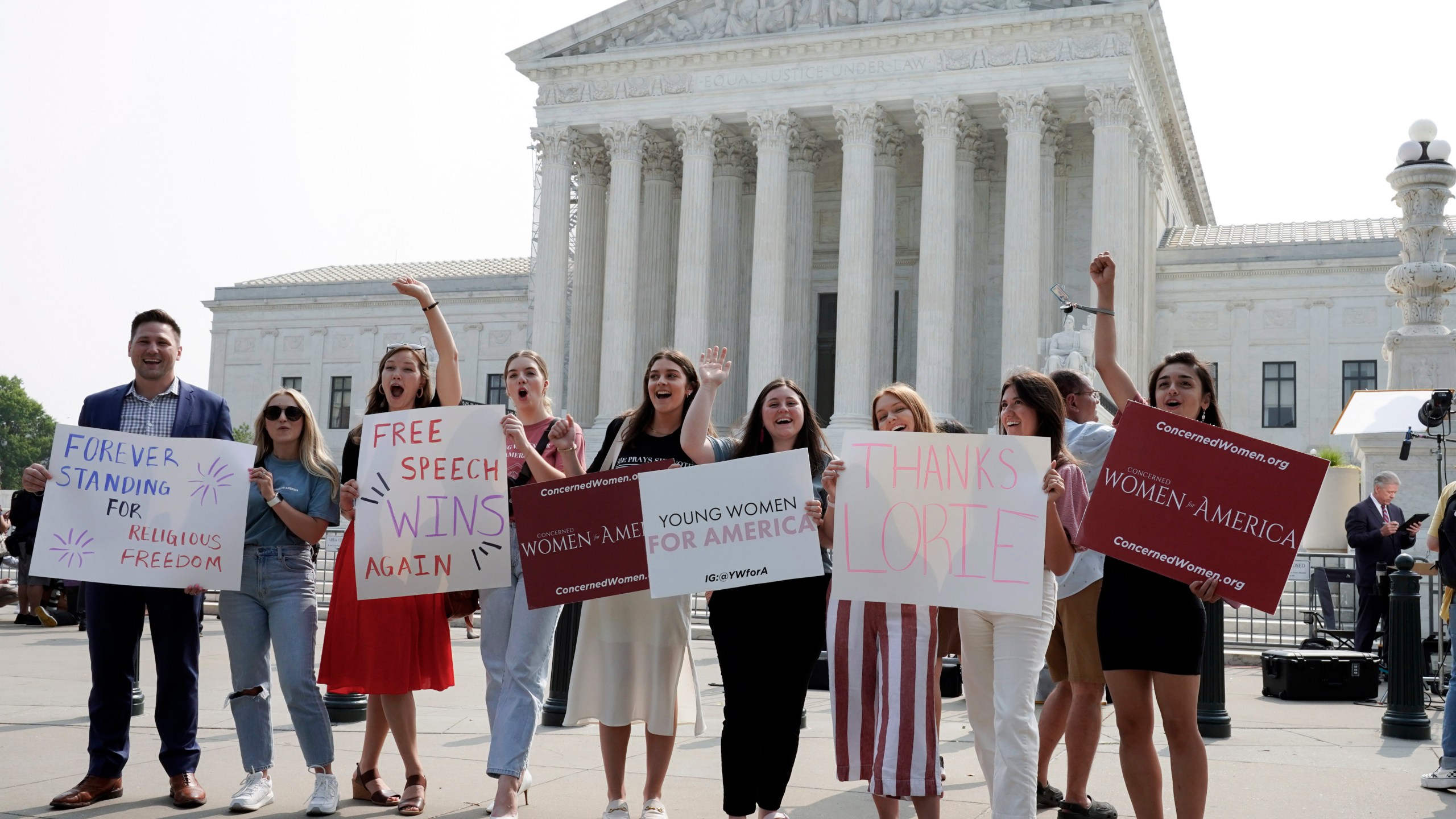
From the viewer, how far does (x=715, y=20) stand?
45094mm

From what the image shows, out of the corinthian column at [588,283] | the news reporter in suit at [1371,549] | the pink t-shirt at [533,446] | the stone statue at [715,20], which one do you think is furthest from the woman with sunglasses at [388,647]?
the stone statue at [715,20]

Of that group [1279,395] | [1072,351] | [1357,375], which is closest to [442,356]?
[1072,351]

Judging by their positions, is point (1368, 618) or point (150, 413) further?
point (1368, 618)

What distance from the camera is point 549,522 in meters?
6.82

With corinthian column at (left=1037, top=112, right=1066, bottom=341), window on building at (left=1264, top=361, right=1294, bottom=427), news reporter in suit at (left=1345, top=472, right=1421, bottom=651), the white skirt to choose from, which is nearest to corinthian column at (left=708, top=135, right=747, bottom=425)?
corinthian column at (left=1037, top=112, right=1066, bottom=341)

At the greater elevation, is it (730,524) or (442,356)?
(442,356)

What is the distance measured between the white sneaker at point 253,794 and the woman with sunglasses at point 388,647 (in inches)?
18.0

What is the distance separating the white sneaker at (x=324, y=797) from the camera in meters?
6.70

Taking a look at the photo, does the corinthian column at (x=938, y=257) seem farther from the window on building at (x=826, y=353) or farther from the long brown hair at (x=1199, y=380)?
the long brown hair at (x=1199, y=380)

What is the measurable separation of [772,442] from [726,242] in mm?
40614

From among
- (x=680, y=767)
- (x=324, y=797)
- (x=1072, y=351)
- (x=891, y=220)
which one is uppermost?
(x=891, y=220)

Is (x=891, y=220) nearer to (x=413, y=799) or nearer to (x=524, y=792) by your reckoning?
(x=524, y=792)

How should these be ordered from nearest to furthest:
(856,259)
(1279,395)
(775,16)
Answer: (856,259)
(775,16)
(1279,395)

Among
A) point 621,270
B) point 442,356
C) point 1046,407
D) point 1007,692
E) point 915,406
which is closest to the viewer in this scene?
point 1007,692
